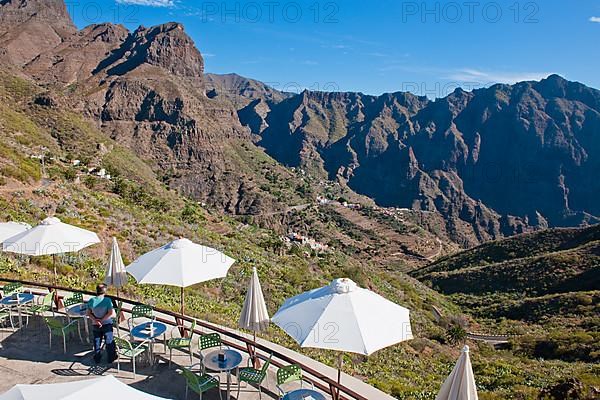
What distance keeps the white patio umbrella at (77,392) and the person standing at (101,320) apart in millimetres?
4068

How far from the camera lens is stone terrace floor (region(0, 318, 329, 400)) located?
738 centimetres

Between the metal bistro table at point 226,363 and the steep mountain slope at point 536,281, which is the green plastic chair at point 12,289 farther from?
the steep mountain slope at point 536,281

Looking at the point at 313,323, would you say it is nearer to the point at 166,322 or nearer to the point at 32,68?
the point at 166,322

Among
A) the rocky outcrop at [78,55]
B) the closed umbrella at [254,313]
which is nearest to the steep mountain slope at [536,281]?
the closed umbrella at [254,313]

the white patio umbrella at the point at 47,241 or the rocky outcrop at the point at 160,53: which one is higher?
the rocky outcrop at the point at 160,53

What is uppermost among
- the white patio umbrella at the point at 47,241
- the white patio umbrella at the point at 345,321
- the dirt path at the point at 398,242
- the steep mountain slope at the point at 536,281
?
the white patio umbrella at the point at 47,241

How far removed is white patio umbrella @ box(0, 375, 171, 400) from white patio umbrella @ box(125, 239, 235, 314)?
166 inches

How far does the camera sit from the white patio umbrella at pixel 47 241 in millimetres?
9727

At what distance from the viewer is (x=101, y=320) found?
26.0 ft

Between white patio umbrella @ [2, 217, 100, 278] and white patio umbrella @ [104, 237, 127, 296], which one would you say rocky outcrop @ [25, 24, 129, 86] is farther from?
white patio umbrella @ [104, 237, 127, 296]

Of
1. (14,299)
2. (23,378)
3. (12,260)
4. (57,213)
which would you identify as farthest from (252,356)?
(57,213)

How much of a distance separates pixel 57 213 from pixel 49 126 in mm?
57566

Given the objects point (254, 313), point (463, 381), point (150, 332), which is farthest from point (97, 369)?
point (463, 381)

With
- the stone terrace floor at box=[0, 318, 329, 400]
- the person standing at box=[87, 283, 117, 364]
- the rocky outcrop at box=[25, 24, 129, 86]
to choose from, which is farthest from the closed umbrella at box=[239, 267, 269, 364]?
the rocky outcrop at box=[25, 24, 129, 86]
